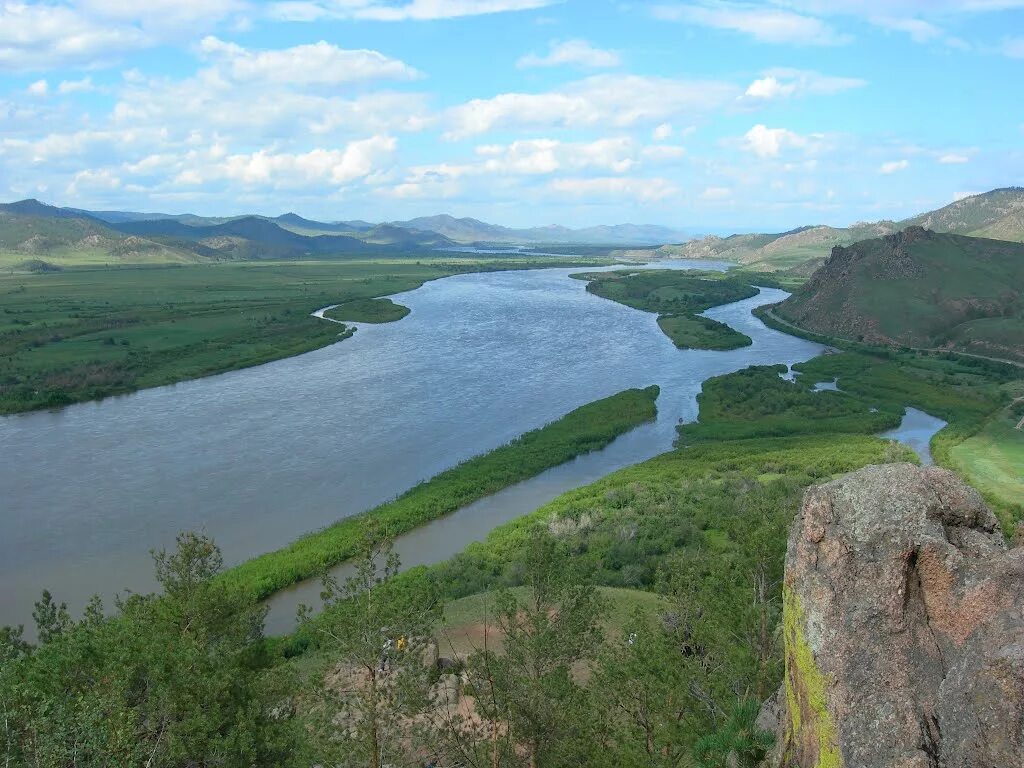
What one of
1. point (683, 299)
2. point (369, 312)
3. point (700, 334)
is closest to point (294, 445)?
point (700, 334)

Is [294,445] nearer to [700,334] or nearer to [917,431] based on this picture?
[917,431]

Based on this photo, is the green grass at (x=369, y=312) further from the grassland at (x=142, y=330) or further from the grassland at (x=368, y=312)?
the grassland at (x=142, y=330)

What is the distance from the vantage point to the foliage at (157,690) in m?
12.2

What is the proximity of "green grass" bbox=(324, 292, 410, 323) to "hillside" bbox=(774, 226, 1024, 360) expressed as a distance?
63586mm

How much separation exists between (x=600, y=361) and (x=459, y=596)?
5682 cm

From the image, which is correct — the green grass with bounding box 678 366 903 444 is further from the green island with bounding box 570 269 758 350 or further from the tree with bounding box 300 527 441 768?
the tree with bounding box 300 527 441 768

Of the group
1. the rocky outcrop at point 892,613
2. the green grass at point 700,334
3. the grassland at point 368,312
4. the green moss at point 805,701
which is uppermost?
the rocky outcrop at point 892,613

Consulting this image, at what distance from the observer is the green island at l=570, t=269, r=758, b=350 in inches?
4008

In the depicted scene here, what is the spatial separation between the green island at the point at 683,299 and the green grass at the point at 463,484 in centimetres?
3355

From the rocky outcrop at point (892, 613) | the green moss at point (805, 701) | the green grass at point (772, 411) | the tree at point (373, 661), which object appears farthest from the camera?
the green grass at point (772, 411)

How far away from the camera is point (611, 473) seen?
51250 mm

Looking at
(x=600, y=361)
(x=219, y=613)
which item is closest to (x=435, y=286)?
(x=600, y=361)

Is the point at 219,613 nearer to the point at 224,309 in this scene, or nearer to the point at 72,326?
the point at 72,326

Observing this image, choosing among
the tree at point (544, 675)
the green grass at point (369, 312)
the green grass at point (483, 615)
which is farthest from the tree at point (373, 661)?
the green grass at point (369, 312)
